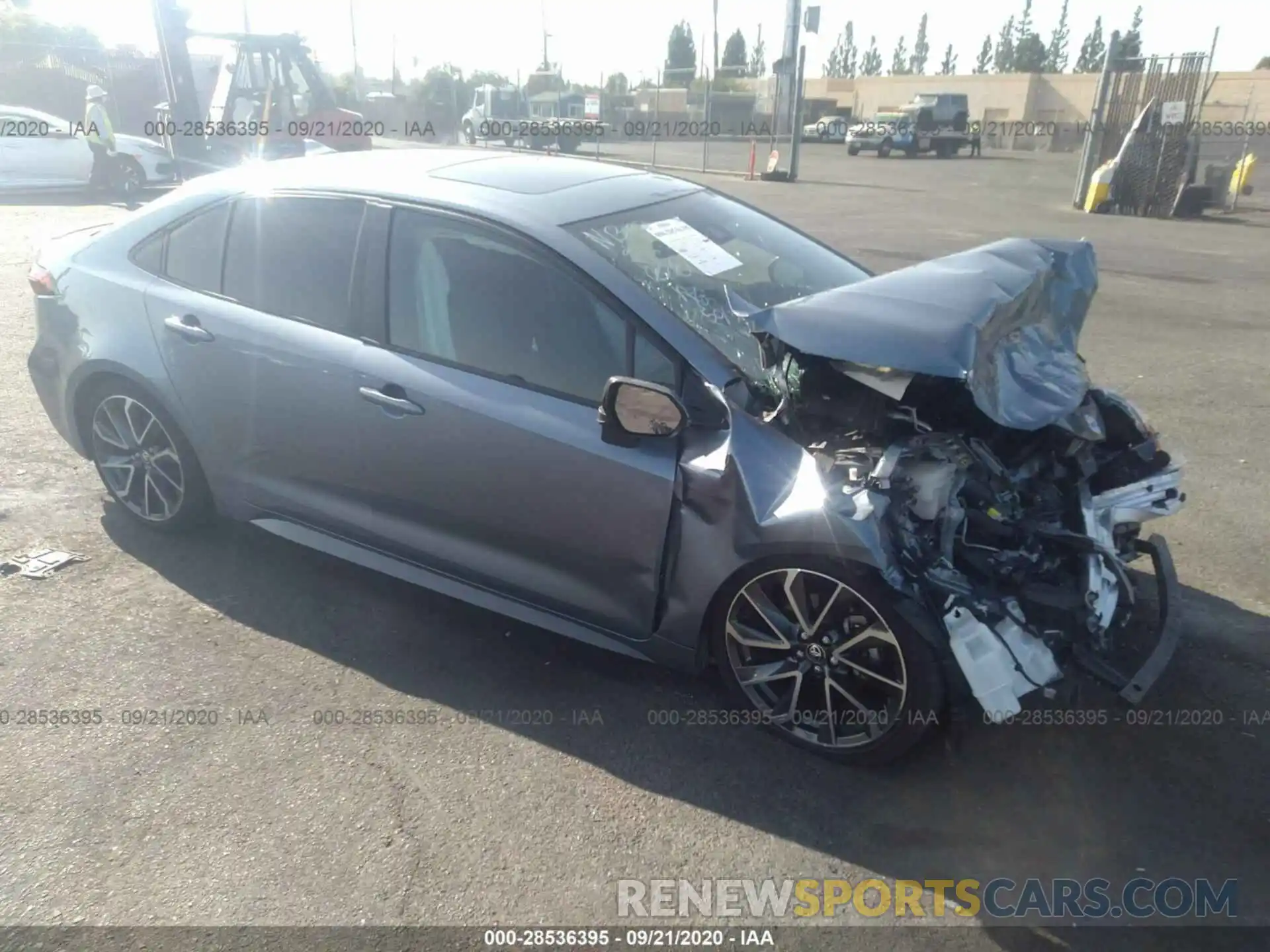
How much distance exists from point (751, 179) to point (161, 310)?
2150cm

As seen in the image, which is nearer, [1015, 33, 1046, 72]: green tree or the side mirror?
the side mirror

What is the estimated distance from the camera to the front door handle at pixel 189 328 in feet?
12.5

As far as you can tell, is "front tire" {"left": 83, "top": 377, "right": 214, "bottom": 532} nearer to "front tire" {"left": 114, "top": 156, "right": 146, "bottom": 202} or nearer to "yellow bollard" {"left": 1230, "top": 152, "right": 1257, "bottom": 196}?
"front tire" {"left": 114, "top": 156, "right": 146, "bottom": 202}

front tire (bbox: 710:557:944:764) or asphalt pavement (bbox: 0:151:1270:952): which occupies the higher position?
front tire (bbox: 710:557:944:764)

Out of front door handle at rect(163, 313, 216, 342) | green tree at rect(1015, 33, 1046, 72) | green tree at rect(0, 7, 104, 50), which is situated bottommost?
front door handle at rect(163, 313, 216, 342)

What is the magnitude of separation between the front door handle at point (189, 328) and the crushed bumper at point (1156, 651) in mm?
3441

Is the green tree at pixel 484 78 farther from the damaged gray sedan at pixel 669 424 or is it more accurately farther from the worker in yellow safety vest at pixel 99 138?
the damaged gray sedan at pixel 669 424

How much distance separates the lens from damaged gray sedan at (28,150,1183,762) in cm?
280

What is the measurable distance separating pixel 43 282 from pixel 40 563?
4.37 feet

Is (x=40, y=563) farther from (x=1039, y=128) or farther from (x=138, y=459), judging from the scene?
(x=1039, y=128)

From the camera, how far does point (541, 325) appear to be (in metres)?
3.21

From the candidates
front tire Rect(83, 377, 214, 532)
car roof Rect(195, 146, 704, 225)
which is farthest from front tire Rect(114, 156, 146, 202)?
car roof Rect(195, 146, 704, 225)

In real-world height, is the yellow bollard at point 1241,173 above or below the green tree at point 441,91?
below

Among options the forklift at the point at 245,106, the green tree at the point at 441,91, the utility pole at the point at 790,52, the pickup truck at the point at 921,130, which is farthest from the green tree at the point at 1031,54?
the forklift at the point at 245,106
